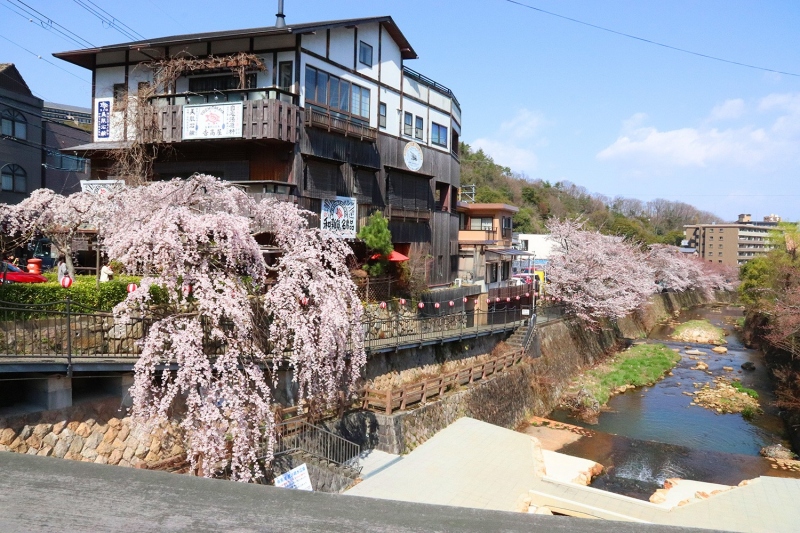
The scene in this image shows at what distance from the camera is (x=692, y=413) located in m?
29.5

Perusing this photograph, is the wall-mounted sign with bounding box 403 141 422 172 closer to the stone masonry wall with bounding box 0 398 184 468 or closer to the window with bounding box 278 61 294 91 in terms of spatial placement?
the window with bounding box 278 61 294 91

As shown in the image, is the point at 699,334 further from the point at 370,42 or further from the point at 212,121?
the point at 212,121

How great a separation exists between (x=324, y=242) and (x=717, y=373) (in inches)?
1296

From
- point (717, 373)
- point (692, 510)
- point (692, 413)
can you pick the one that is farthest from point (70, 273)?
point (717, 373)

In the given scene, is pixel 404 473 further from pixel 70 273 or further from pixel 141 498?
pixel 141 498

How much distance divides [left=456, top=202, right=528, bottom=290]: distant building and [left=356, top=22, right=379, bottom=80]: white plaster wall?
1409 cm

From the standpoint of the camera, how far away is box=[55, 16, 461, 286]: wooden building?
21.1 m

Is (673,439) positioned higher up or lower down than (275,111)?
lower down

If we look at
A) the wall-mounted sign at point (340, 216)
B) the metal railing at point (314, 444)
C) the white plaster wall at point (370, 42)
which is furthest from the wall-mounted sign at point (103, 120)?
the metal railing at point (314, 444)

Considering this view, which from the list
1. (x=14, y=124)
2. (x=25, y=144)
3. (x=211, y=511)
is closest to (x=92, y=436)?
(x=211, y=511)

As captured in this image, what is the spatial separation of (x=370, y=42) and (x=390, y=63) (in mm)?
1907

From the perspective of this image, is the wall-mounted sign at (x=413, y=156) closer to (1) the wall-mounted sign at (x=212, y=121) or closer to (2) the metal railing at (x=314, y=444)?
(1) the wall-mounted sign at (x=212, y=121)

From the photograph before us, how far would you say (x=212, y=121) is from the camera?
2072cm

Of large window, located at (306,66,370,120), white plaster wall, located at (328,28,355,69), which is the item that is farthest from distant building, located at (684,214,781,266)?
white plaster wall, located at (328,28,355,69)
